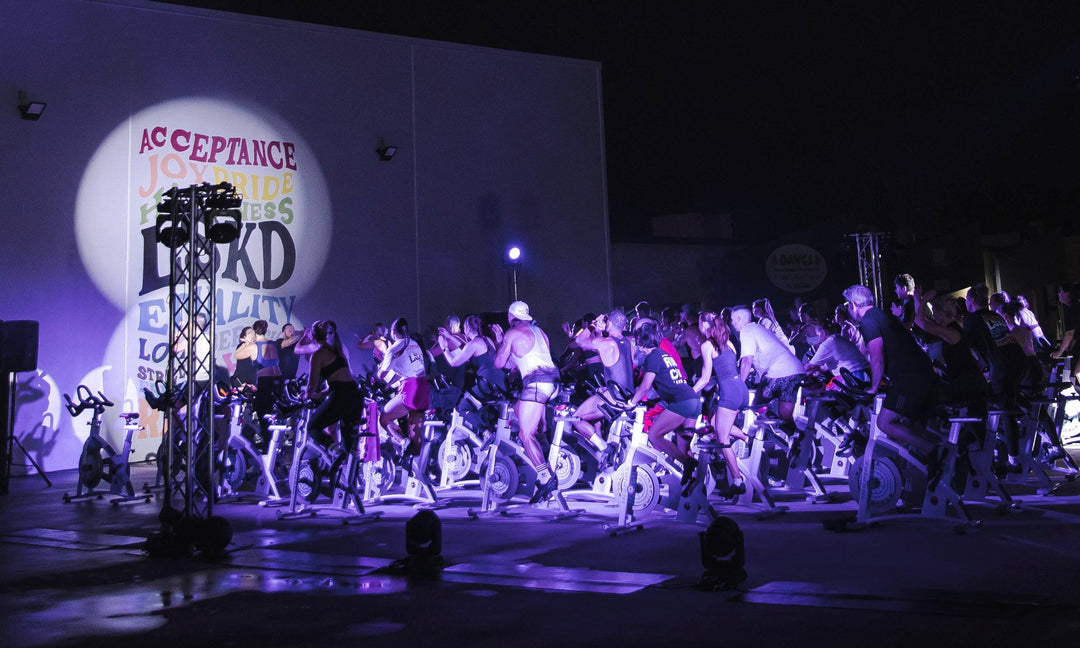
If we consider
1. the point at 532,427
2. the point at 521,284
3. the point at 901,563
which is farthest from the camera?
the point at 521,284

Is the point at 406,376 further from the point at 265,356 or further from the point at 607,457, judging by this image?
the point at 265,356

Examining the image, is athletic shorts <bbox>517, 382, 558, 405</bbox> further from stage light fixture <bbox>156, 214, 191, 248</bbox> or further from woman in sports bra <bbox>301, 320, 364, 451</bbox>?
stage light fixture <bbox>156, 214, 191, 248</bbox>

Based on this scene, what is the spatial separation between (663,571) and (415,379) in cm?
493

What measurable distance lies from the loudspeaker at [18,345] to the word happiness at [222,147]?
451 centimetres

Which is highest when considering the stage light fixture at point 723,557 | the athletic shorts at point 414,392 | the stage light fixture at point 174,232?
the stage light fixture at point 174,232

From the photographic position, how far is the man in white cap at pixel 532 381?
30.3 feet

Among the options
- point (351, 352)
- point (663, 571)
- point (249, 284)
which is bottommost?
point (663, 571)

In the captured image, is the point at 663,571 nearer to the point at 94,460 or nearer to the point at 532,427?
the point at 532,427

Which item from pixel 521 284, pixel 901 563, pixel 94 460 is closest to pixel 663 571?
pixel 901 563

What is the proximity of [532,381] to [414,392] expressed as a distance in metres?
1.81

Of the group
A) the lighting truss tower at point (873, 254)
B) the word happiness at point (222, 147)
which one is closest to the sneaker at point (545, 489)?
the lighting truss tower at point (873, 254)

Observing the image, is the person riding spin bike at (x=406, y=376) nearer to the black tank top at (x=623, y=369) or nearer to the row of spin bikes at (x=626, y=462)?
the row of spin bikes at (x=626, y=462)

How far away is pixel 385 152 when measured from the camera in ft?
63.7

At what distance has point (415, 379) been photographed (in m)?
10.5
